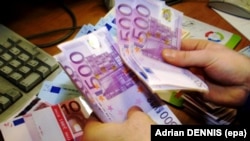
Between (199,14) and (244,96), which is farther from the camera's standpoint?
(199,14)

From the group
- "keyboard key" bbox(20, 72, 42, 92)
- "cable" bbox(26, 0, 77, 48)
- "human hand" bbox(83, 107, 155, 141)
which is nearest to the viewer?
"human hand" bbox(83, 107, 155, 141)

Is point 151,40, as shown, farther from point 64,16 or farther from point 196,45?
point 64,16

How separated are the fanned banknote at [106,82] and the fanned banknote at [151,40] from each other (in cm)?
5

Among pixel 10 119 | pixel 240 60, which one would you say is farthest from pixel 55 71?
pixel 240 60

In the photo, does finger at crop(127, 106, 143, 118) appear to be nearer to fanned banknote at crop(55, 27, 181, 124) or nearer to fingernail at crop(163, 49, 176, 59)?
fanned banknote at crop(55, 27, 181, 124)

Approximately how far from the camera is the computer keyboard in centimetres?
67

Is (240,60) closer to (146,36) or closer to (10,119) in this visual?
(146,36)

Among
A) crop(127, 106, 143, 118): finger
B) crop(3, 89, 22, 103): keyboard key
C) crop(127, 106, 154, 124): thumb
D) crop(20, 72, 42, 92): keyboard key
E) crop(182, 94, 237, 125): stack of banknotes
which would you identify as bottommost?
crop(182, 94, 237, 125): stack of banknotes

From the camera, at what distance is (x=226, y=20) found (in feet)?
3.07

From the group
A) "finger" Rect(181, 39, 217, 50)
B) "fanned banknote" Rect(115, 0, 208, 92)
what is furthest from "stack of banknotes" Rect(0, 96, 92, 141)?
"finger" Rect(181, 39, 217, 50)

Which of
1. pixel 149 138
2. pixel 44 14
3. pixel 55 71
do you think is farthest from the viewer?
pixel 44 14

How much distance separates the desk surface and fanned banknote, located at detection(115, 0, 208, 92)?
0.77ft

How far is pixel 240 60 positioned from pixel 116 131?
34 centimetres

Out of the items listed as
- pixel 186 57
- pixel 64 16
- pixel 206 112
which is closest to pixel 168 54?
pixel 186 57
